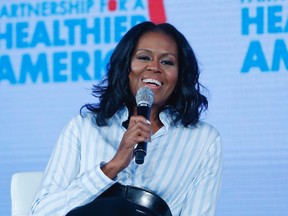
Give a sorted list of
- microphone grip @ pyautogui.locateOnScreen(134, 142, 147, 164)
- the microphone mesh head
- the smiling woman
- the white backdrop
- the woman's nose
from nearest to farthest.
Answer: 1. microphone grip @ pyautogui.locateOnScreen(134, 142, 147, 164)
2. the microphone mesh head
3. the smiling woman
4. the woman's nose
5. the white backdrop

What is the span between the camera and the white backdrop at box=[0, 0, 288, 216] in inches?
123

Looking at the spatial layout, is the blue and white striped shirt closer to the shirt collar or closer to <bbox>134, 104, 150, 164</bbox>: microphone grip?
the shirt collar

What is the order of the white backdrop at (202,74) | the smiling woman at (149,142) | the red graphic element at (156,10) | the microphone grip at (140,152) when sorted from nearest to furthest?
the microphone grip at (140,152) < the smiling woman at (149,142) < the white backdrop at (202,74) < the red graphic element at (156,10)

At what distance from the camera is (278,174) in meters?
3.09

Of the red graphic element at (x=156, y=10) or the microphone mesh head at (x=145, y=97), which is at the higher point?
the red graphic element at (x=156, y=10)

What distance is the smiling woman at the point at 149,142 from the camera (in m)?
2.12

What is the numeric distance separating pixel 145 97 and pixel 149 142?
0.78 feet

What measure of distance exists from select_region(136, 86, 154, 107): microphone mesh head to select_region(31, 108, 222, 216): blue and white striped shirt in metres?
0.24

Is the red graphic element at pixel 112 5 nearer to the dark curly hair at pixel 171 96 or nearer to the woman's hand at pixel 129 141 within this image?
the dark curly hair at pixel 171 96

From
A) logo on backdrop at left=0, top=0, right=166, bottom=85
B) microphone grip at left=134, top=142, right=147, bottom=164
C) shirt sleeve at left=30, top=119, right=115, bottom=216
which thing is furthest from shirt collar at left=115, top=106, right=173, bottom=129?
logo on backdrop at left=0, top=0, right=166, bottom=85

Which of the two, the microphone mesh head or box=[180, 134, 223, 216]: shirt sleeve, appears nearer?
the microphone mesh head

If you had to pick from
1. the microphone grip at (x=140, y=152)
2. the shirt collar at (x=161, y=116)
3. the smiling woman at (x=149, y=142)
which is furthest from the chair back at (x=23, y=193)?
the microphone grip at (x=140, y=152)

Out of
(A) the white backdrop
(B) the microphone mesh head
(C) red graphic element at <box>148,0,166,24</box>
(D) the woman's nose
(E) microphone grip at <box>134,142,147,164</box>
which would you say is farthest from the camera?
(C) red graphic element at <box>148,0,166,24</box>

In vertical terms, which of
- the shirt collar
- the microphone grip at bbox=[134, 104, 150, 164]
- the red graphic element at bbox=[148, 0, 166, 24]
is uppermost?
the red graphic element at bbox=[148, 0, 166, 24]
